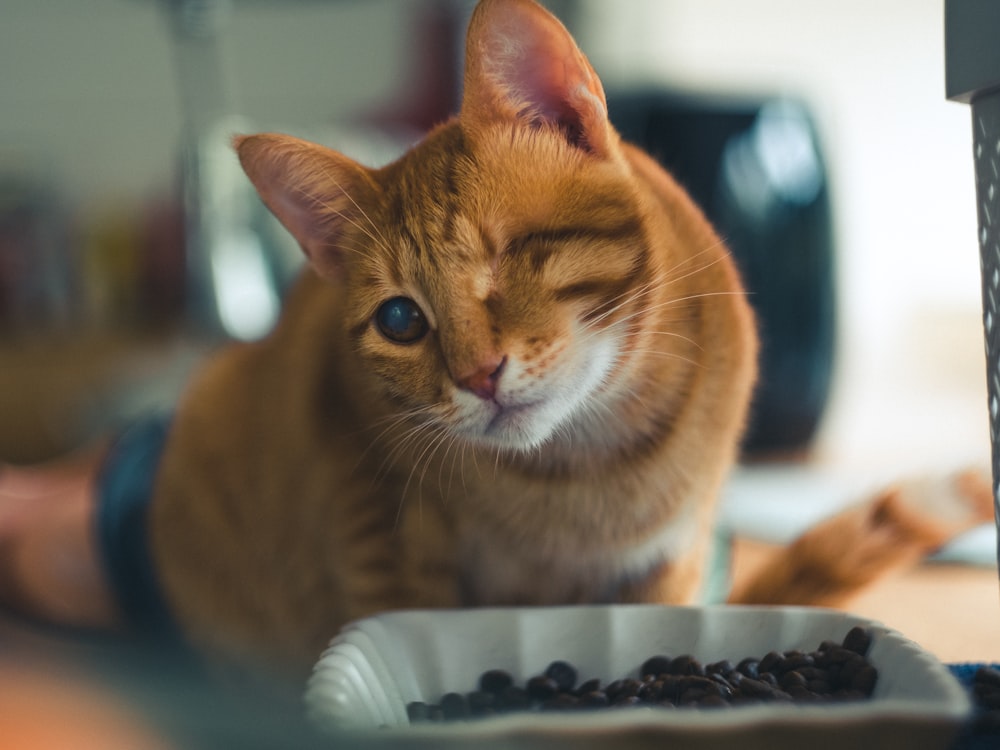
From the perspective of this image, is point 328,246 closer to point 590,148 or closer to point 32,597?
point 590,148

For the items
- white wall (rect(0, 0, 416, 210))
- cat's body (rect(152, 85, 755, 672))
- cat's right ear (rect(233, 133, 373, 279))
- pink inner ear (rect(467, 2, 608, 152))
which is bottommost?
cat's body (rect(152, 85, 755, 672))

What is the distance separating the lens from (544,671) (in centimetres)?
61

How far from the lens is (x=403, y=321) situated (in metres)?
0.71

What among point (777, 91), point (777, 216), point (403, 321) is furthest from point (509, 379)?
point (777, 91)

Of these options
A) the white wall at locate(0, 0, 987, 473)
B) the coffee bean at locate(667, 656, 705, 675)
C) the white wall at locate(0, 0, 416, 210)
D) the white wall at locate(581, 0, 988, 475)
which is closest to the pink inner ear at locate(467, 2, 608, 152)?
the white wall at locate(0, 0, 987, 473)

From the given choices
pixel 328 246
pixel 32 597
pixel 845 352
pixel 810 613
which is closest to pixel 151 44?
pixel 32 597

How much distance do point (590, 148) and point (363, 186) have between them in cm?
18

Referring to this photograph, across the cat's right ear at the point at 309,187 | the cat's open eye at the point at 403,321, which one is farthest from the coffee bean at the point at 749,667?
the cat's right ear at the point at 309,187

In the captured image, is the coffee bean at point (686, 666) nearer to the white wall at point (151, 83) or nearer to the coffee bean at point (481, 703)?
the coffee bean at point (481, 703)

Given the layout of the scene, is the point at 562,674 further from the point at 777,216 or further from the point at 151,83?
the point at 151,83

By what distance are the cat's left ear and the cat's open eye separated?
15cm

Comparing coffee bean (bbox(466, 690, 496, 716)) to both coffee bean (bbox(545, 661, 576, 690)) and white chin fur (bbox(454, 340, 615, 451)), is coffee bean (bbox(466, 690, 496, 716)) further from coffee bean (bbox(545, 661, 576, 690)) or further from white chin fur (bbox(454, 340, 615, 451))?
white chin fur (bbox(454, 340, 615, 451))

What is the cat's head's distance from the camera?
2.11ft

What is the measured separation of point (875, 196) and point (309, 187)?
1.47 metres
